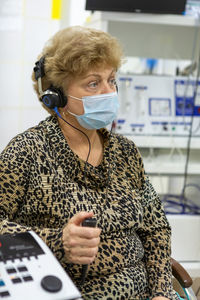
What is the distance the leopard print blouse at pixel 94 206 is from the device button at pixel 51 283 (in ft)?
1.18

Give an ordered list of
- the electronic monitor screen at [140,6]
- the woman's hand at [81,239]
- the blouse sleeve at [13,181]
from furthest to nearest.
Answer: the electronic monitor screen at [140,6] < the blouse sleeve at [13,181] < the woman's hand at [81,239]

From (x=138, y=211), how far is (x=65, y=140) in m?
0.37

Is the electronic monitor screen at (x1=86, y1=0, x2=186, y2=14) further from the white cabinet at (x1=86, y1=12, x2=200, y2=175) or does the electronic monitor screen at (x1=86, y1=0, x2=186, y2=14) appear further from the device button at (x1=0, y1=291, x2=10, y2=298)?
the device button at (x1=0, y1=291, x2=10, y2=298)

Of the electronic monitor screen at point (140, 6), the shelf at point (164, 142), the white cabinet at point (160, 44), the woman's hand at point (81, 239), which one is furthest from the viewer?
the shelf at point (164, 142)

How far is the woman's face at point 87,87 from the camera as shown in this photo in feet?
4.83

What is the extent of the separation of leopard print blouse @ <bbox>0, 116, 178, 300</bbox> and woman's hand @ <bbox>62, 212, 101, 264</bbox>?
105 mm

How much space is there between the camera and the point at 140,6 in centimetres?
229

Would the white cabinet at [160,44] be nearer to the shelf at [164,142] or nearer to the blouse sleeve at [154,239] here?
the shelf at [164,142]

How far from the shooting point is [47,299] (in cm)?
78

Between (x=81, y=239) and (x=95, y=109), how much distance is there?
1.88ft

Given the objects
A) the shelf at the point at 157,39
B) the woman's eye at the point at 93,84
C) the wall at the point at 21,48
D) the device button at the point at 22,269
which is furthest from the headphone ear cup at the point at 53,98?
the shelf at the point at 157,39

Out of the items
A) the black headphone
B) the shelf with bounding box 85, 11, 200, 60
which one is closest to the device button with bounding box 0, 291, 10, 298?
the black headphone

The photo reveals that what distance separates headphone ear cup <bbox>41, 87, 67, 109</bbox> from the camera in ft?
4.80

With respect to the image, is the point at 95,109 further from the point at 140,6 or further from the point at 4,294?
the point at 140,6
